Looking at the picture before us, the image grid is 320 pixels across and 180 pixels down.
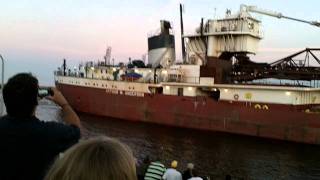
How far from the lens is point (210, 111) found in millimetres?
32906

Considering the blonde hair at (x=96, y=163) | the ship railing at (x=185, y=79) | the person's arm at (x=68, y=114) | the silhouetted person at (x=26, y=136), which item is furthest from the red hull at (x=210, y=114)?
the blonde hair at (x=96, y=163)

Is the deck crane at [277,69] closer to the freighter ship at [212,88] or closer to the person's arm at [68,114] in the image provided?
the freighter ship at [212,88]

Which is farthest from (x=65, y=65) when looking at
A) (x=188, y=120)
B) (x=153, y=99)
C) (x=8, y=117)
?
(x=8, y=117)

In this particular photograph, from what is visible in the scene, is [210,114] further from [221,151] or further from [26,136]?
[26,136]

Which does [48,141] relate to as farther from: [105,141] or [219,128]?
[219,128]

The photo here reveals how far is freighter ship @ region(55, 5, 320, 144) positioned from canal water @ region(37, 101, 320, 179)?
43.7 inches

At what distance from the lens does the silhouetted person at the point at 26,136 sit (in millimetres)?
2977

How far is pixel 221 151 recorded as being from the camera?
84.2ft

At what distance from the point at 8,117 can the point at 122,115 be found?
35360mm

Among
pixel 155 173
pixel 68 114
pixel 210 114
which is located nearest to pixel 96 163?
pixel 68 114

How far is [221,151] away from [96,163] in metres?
24.2

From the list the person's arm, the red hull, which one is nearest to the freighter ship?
the red hull

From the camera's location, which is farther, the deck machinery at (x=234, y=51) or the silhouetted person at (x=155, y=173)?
the deck machinery at (x=234, y=51)

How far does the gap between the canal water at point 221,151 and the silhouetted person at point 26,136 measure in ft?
57.4
